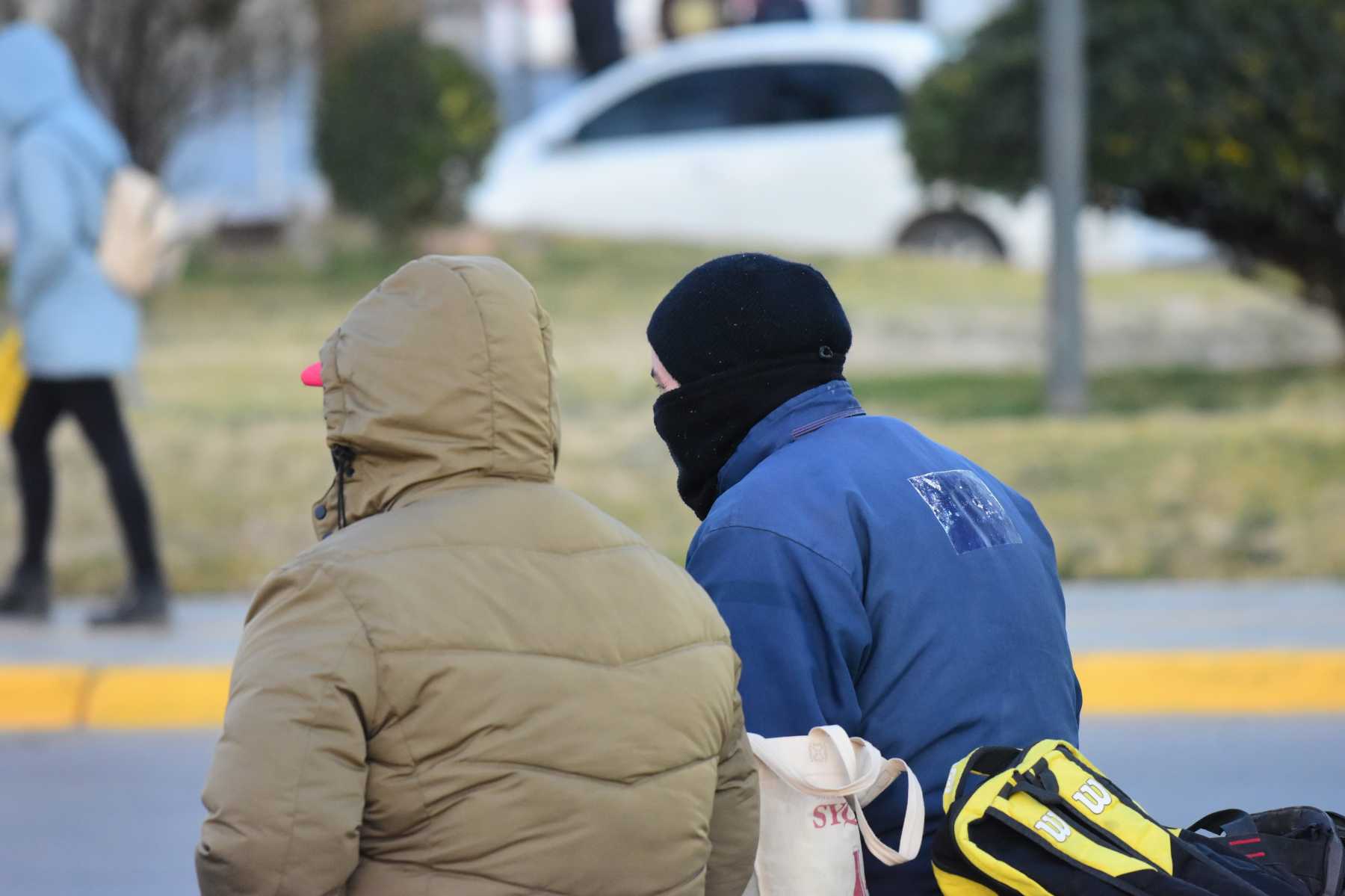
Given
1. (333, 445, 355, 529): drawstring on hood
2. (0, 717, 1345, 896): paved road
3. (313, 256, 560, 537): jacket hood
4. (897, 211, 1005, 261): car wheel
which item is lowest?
(897, 211, 1005, 261): car wheel

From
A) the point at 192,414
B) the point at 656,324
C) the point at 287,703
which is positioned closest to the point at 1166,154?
the point at 192,414

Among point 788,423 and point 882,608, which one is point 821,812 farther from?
point 788,423

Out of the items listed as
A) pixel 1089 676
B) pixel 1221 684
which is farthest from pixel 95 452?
pixel 1221 684

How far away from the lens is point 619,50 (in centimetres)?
2212

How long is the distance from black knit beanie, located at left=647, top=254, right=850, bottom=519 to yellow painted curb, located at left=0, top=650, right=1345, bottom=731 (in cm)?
407

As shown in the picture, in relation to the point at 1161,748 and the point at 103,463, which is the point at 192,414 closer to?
the point at 103,463

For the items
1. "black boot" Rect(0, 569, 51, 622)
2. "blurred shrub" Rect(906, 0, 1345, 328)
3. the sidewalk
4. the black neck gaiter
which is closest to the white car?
"blurred shrub" Rect(906, 0, 1345, 328)

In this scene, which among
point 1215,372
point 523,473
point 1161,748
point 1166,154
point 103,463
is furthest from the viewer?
point 1215,372

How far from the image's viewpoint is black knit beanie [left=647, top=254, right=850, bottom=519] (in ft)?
8.30

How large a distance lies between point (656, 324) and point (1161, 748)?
390 cm

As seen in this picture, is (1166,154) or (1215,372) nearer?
(1166,154)

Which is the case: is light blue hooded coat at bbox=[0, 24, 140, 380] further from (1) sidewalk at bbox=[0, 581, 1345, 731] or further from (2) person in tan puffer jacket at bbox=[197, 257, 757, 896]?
(2) person in tan puffer jacket at bbox=[197, 257, 757, 896]

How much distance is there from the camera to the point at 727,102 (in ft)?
49.9

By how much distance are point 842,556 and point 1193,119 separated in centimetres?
768
